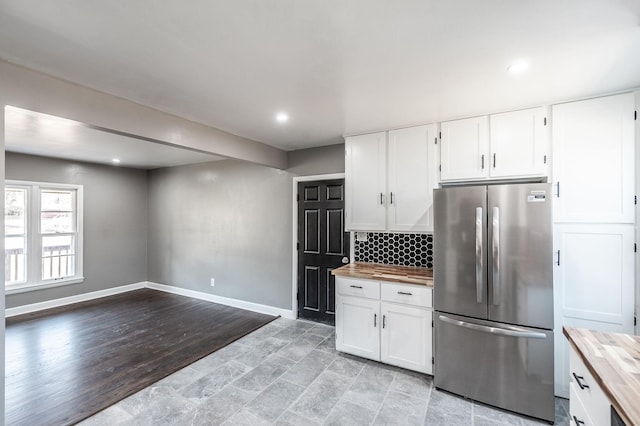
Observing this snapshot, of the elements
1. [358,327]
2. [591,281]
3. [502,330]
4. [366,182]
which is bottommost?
[358,327]

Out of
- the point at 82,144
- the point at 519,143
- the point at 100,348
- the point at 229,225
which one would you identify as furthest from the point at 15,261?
the point at 519,143

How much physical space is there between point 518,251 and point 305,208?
265 cm

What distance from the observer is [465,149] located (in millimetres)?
2768

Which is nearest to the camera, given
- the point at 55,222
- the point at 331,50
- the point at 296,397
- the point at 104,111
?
the point at 331,50

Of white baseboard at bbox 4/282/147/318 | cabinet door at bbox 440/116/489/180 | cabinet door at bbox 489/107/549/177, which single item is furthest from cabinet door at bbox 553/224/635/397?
white baseboard at bbox 4/282/147/318

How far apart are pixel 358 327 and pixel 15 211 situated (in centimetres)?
561

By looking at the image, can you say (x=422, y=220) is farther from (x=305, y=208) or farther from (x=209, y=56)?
(x=209, y=56)

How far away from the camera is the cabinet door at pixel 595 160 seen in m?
2.19

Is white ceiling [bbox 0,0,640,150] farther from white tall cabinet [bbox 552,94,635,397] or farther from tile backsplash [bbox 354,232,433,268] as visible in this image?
tile backsplash [bbox 354,232,433,268]

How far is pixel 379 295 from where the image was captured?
2.88 meters

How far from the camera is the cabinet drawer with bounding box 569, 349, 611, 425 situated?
1.12 m

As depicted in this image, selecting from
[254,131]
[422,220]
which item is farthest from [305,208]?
[422,220]

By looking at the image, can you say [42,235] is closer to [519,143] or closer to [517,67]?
[517,67]

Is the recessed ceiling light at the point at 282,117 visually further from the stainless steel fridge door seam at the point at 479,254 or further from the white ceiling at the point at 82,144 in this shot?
the stainless steel fridge door seam at the point at 479,254
